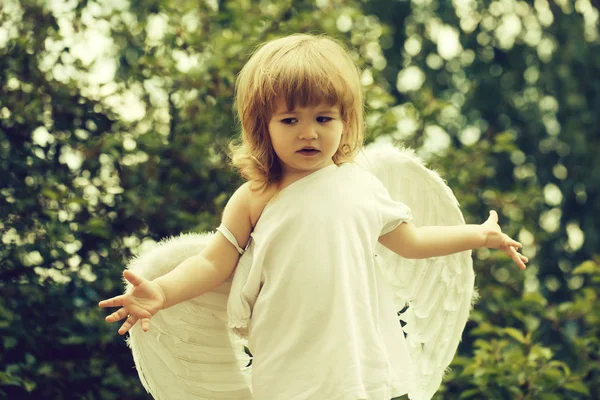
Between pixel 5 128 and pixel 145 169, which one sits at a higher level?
pixel 5 128

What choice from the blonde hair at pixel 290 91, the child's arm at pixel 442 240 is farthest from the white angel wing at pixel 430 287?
the blonde hair at pixel 290 91

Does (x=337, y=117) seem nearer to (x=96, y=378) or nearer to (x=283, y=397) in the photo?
(x=283, y=397)

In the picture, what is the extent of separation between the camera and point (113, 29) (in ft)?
11.0

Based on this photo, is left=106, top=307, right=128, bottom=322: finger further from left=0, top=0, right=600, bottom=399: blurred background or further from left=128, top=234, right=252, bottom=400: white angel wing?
left=0, top=0, right=600, bottom=399: blurred background

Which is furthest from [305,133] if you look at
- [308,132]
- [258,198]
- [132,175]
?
[132,175]

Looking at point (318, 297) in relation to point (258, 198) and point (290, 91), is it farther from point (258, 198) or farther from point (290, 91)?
point (290, 91)

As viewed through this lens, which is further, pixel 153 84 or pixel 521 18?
pixel 521 18

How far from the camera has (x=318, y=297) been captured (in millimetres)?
2084

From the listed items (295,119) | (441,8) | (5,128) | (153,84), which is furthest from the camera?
(441,8)

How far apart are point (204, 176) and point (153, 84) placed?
41 centimetres

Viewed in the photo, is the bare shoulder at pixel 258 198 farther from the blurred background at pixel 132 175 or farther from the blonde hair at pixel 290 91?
the blurred background at pixel 132 175

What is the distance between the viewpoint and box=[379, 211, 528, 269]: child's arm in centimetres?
229

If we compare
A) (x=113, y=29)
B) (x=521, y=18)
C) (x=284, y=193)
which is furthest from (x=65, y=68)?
(x=521, y=18)

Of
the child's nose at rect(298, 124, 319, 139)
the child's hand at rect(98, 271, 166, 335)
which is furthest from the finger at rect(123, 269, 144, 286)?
the child's nose at rect(298, 124, 319, 139)
